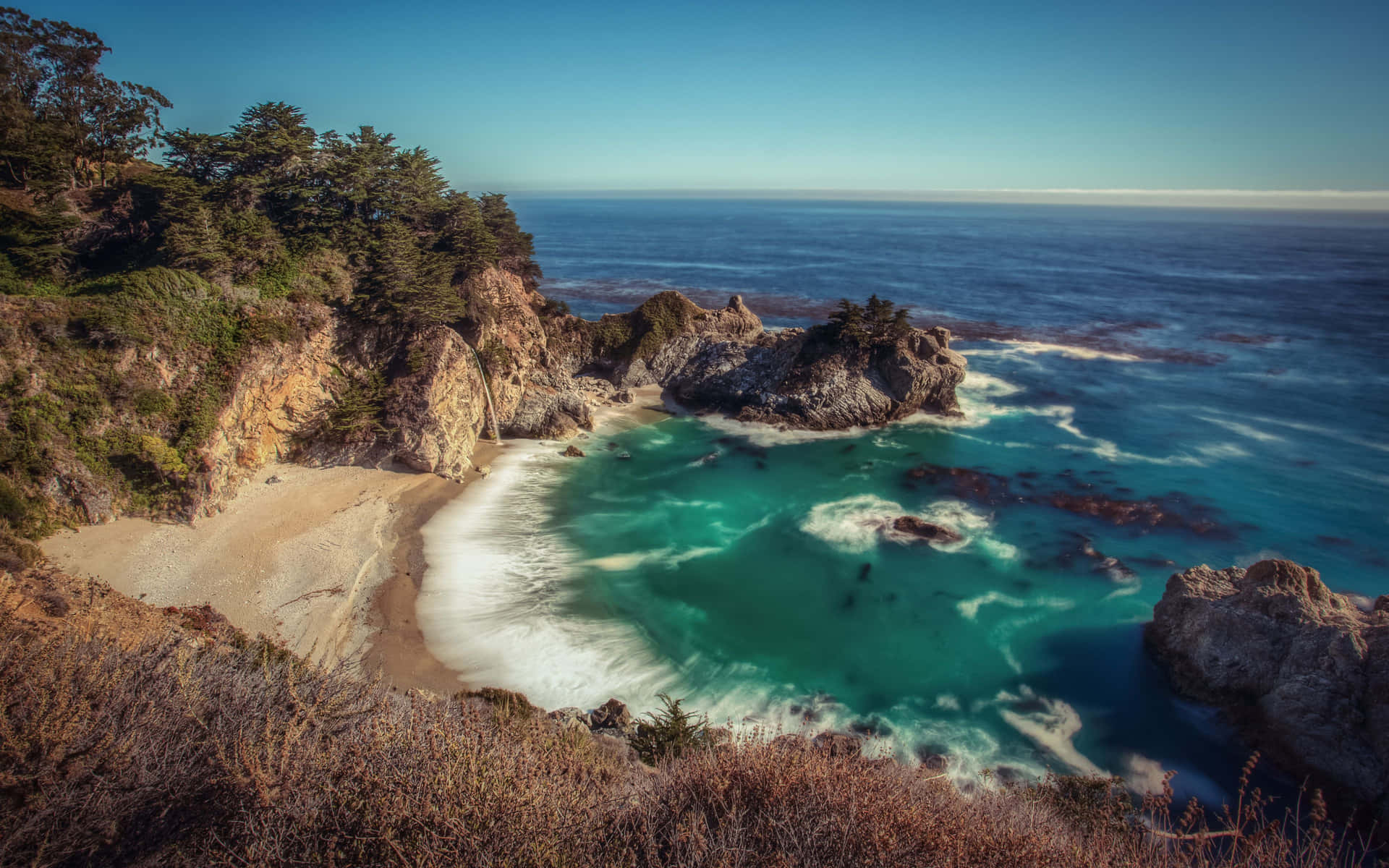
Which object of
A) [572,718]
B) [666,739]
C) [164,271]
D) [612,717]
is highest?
[164,271]

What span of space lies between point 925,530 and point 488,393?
68.0 feet

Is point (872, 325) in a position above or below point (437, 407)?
above

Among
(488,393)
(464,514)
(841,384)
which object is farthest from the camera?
(841,384)

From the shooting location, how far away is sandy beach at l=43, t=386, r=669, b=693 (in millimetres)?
16062

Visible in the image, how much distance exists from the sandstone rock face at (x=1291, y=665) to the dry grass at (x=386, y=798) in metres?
8.88

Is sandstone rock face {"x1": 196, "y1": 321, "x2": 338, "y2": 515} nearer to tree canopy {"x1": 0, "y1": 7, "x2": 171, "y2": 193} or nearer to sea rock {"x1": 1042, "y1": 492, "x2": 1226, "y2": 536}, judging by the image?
tree canopy {"x1": 0, "y1": 7, "x2": 171, "y2": 193}

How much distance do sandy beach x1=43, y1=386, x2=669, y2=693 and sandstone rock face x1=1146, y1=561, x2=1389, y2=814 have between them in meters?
20.2

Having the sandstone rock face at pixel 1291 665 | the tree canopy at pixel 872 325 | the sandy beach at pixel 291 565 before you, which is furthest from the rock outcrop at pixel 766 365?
the sandy beach at pixel 291 565

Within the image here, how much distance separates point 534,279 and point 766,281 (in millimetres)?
36737

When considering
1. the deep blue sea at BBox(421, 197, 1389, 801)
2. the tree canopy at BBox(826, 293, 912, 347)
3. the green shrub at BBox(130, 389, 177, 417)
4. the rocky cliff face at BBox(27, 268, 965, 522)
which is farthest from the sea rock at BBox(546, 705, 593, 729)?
the tree canopy at BBox(826, 293, 912, 347)

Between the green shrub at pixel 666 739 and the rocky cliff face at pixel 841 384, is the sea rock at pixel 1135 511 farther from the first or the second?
Answer: the green shrub at pixel 666 739

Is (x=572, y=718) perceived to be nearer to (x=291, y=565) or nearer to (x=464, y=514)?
(x=291, y=565)

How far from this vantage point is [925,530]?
2361cm

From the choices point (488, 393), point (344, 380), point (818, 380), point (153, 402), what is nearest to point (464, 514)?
point (344, 380)
